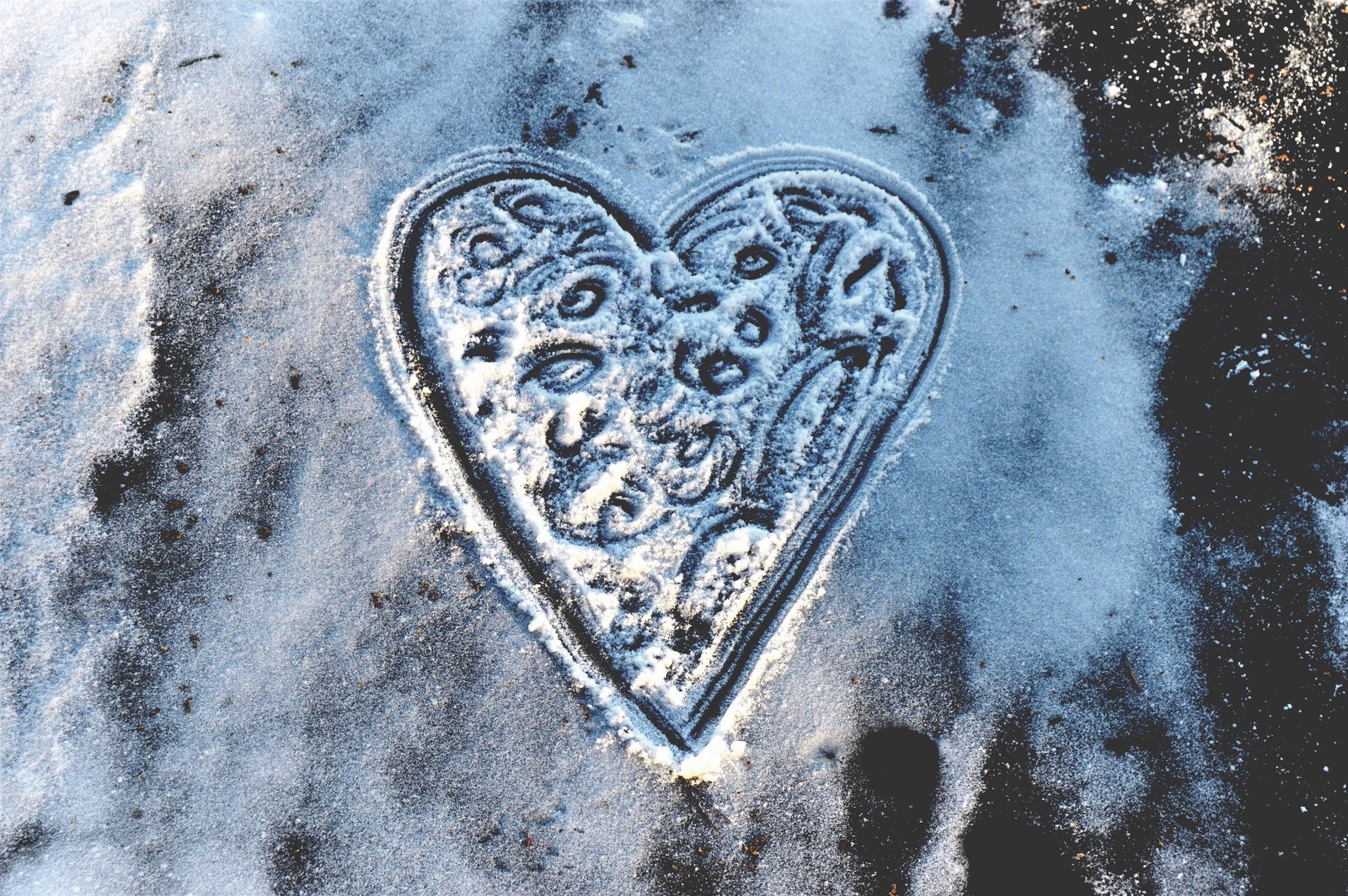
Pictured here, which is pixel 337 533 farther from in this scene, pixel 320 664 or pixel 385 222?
pixel 385 222

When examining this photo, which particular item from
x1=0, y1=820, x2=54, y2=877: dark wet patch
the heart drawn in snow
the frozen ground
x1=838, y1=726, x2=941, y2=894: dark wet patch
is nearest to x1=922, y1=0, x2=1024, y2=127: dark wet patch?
the frozen ground

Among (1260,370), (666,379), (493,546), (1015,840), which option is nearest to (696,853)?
(1015,840)

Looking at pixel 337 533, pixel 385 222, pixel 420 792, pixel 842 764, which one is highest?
pixel 385 222

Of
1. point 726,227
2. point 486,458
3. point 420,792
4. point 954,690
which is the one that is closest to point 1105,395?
point 954,690

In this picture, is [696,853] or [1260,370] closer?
[696,853]

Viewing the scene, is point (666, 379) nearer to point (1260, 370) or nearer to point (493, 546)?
point (493, 546)

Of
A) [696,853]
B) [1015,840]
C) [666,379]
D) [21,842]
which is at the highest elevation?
[666,379]

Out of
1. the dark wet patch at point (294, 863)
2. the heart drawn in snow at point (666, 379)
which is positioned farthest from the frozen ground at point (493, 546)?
the heart drawn in snow at point (666, 379)
